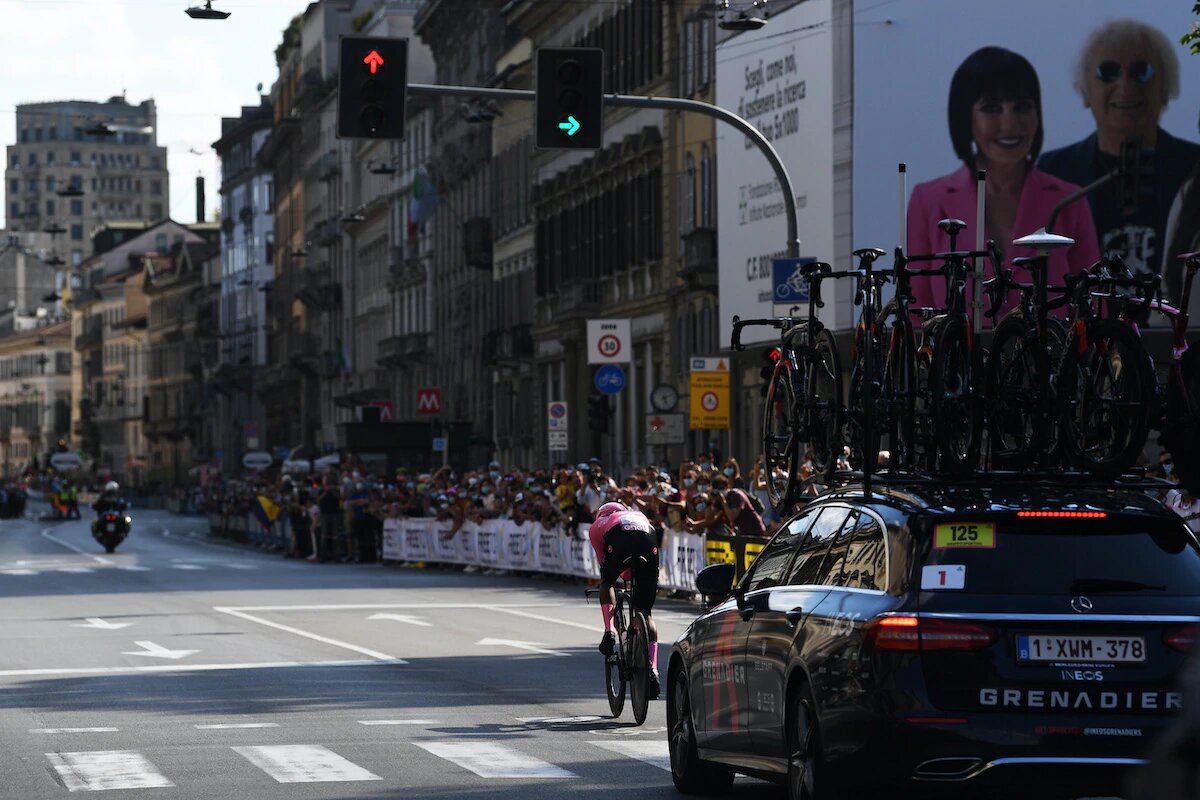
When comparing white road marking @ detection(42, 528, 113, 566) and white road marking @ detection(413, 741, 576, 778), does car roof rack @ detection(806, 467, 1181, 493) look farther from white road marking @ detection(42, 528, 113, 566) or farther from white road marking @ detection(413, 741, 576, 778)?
white road marking @ detection(42, 528, 113, 566)

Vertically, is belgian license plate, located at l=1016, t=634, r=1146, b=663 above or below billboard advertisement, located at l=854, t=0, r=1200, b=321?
below

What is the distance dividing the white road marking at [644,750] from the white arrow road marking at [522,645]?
27.1 feet

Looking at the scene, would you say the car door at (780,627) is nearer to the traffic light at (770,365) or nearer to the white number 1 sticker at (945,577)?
the white number 1 sticker at (945,577)

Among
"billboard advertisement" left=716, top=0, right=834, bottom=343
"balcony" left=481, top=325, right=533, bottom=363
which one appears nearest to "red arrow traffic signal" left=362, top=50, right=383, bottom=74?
"billboard advertisement" left=716, top=0, right=834, bottom=343

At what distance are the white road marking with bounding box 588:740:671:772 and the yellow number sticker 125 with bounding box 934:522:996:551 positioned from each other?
4.24m

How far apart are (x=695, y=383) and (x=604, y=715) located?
1613cm

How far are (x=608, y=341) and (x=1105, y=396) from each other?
1062 inches

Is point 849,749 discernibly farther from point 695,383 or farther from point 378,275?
point 378,275

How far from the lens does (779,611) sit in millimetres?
11383

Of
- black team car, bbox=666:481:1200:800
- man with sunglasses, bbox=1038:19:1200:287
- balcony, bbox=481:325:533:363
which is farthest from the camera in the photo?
balcony, bbox=481:325:533:363

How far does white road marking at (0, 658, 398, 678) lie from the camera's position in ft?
71.5

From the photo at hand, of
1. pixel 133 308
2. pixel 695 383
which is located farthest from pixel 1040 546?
pixel 133 308

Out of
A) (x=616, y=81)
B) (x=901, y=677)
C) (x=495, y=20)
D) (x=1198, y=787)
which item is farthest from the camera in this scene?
(x=495, y=20)

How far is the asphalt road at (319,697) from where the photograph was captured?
44.7 ft
